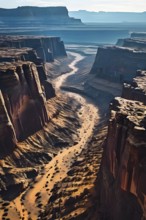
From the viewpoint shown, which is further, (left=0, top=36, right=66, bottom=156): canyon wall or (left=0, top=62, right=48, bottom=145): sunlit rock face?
(left=0, top=62, right=48, bottom=145): sunlit rock face

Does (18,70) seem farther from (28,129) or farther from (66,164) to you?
(66,164)

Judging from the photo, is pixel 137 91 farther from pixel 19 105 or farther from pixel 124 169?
pixel 124 169

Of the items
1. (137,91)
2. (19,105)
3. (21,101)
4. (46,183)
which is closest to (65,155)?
(46,183)

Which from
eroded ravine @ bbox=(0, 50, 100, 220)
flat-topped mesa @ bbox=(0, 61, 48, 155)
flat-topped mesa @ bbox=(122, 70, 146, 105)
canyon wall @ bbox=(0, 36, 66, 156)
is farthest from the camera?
flat-topped mesa @ bbox=(122, 70, 146, 105)

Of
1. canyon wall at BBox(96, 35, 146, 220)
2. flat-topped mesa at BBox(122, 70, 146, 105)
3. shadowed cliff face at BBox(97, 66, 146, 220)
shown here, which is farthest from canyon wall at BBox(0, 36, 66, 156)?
canyon wall at BBox(96, 35, 146, 220)

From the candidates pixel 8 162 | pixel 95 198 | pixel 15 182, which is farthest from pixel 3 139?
pixel 95 198

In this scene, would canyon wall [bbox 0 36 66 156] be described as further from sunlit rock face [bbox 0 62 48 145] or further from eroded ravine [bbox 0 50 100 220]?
eroded ravine [bbox 0 50 100 220]
